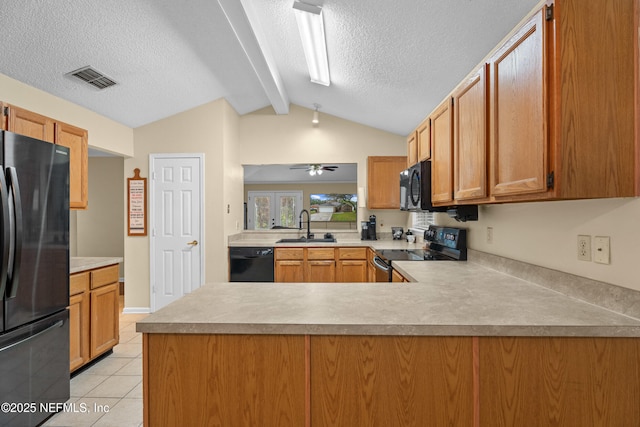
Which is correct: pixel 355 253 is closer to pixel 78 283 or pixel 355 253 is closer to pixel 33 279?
pixel 78 283

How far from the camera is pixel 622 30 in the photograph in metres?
1.16

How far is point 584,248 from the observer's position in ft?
4.69

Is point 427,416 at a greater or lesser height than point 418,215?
lesser

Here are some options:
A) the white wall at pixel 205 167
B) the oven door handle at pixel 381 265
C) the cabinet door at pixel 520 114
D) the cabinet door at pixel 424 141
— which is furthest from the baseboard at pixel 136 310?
the cabinet door at pixel 520 114

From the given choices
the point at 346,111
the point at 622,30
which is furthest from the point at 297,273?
the point at 622,30

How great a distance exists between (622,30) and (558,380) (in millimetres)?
1257

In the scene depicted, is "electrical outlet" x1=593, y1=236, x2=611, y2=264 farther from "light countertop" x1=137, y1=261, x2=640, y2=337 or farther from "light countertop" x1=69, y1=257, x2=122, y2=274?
"light countertop" x1=69, y1=257, x2=122, y2=274

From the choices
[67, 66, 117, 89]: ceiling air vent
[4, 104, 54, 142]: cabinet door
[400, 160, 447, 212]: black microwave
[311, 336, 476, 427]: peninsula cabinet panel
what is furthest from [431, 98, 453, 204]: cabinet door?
[4, 104, 54, 142]: cabinet door

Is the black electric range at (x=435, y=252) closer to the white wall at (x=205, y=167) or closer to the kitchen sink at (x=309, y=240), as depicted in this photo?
the kitchen sink at (x=309, y=240)

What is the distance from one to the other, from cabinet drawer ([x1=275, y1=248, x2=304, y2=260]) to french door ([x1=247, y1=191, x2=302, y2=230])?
4.82 meters

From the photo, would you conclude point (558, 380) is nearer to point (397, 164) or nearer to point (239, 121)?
point (397, 164)

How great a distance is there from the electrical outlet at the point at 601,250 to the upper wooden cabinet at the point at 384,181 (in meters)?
3.23

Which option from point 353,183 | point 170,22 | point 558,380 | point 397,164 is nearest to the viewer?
Result: point 558,380

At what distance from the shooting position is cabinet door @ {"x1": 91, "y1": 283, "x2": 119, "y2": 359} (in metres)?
2.68
